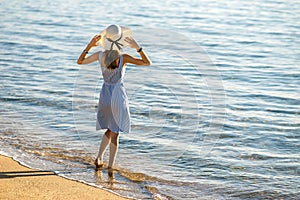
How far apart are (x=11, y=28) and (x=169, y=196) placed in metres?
12.2

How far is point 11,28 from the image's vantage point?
1759cm

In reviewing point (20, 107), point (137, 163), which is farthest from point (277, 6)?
point (137, 163)

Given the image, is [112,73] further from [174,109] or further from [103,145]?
[174,109]

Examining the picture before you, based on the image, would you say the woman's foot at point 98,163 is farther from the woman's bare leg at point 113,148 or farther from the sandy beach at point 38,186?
the sandy beach at point 38,186

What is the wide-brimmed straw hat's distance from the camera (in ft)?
21.4

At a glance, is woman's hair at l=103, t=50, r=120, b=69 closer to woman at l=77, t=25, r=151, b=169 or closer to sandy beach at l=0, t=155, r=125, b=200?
woman at l=77, t=25, r=151, b=169

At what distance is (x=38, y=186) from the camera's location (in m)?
6.11

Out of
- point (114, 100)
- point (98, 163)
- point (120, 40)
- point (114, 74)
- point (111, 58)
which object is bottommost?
point (98, 163)

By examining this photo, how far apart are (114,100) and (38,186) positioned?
1.27 m

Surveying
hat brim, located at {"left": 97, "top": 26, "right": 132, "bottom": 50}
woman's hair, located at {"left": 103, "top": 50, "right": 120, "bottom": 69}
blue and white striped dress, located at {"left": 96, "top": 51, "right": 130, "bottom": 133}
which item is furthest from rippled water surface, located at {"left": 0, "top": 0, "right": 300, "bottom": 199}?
hat brim, located at {"left": 97, "top": 26, "right": 132, "bottom": 50}

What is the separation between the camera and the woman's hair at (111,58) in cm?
667

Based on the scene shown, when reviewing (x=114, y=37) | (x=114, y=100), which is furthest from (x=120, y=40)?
(x=114, y=100)

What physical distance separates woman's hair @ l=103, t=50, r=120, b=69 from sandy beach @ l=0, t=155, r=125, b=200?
1.27m

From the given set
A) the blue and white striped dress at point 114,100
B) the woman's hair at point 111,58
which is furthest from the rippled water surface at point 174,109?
the woman's hair at point 111,58
